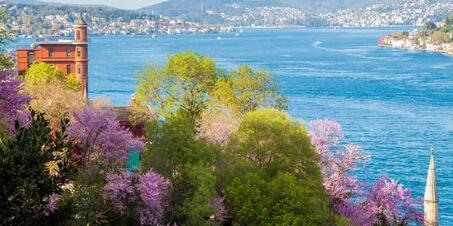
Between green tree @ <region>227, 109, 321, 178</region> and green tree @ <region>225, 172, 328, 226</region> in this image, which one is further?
green tree @ <region>227, 109, 321, 178</region>

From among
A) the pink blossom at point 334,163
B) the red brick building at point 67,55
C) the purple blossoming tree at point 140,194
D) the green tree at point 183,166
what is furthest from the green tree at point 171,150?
the red brick building at point 67,55

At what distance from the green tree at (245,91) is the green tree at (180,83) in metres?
1.09

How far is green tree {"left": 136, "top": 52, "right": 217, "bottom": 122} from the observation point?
3997 cm

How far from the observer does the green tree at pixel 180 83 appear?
131 ft

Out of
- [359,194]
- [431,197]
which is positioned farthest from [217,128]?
[431,197]

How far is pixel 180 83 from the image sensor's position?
1586 inches

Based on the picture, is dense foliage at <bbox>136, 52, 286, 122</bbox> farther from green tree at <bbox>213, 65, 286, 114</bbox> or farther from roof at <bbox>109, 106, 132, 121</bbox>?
roof at <bbox>109, 106, 132, 121</bbox>

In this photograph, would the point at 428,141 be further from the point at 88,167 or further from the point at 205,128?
the point at 88,167

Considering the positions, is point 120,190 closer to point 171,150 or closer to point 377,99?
point 171,150

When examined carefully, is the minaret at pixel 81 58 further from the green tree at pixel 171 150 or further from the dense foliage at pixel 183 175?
the green tree at pixel 171 150

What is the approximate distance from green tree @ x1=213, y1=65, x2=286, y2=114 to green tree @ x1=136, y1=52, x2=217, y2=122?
1.09 meters

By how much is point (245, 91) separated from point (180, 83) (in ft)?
11.7

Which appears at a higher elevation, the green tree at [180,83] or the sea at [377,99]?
the green tree at [180,83]

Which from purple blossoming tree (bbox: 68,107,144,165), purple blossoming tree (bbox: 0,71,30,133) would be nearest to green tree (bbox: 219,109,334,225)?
purple blossoming tree (bbox: 68,107,144,165)
